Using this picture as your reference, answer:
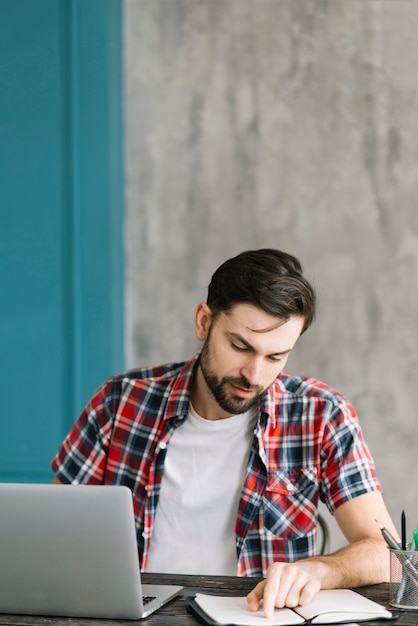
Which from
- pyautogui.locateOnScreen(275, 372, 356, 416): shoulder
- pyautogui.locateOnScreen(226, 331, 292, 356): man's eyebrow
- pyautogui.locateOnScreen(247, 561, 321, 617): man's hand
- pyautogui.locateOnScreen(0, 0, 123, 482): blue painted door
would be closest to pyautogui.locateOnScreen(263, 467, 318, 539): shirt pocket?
pyautogui.locateOnScreen(275, 372, 356, 416): shoulder

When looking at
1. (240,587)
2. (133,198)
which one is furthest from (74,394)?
(240,587)

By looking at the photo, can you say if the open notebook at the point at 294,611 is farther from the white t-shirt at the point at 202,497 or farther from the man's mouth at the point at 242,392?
the man's mouth at the point at 242,392

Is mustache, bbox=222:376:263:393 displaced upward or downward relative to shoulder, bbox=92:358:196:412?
upward

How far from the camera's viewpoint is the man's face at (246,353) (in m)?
2.00

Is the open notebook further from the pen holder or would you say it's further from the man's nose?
the man's nose

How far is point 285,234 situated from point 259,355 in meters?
1.01

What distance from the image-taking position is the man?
2004 millimetres

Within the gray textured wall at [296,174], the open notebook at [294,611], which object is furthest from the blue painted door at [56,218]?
the open notebook at [294,611]

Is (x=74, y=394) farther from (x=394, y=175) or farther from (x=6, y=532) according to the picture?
(x=6, y=532)

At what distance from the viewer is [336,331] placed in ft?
9.55

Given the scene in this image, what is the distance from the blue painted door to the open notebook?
5.15 feet

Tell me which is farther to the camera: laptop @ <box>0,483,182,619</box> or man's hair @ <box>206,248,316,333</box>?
man's hair @ <box>206,248,316,333</box>

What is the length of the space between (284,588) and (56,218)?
1.84m

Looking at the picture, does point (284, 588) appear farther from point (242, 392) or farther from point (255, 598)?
point (242, 392)
